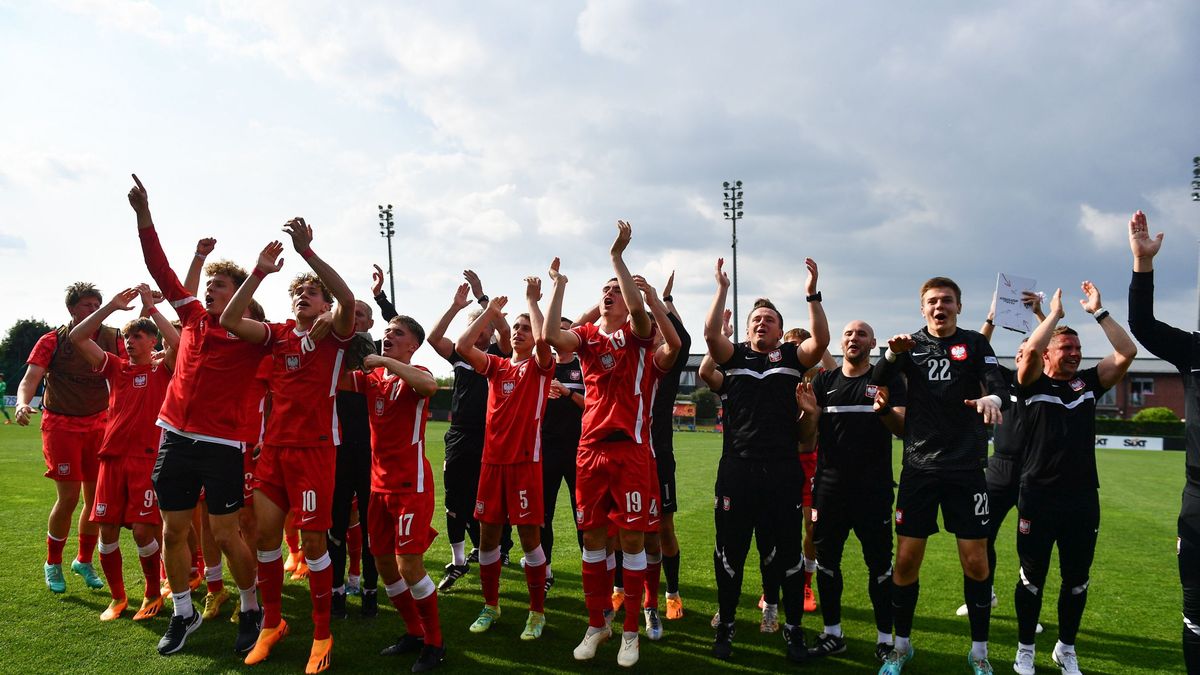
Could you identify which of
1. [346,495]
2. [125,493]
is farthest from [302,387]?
[125,493]

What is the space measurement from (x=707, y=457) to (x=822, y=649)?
1796cm

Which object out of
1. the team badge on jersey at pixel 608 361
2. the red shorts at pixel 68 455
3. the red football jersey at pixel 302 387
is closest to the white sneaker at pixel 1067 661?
the team badge on jersey at pixel 608 361

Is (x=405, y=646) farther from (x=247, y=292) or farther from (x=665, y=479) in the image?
(x=247, y=292)

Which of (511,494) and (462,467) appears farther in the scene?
(462,467)

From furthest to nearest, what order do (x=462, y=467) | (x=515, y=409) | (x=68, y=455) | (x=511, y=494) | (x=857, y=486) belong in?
(x=462, y=467), (x=68, y=455), (x=515, y=409), (x=511, y=494), (x=857, y=486)

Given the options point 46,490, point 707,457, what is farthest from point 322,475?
point 707,457

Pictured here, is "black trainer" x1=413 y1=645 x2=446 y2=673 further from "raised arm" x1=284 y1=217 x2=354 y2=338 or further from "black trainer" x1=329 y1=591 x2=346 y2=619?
"raised arm" x1=284 y1=217 x2=354 y2=338

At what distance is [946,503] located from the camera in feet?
15.8

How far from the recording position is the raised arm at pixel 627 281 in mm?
4979

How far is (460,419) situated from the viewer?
6840mm

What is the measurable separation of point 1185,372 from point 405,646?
5.34 m

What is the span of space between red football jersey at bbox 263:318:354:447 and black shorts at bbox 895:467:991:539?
4.04 m

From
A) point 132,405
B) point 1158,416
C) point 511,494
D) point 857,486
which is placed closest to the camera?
point 857,486

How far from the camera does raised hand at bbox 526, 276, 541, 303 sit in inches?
219
